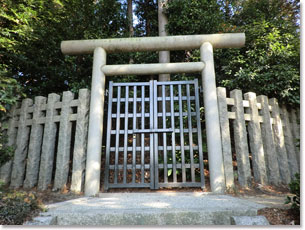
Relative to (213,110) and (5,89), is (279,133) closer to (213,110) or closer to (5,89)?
(213,110)

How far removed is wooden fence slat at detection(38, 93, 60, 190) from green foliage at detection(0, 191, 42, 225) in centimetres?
140

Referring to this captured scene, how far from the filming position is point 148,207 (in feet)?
7.93

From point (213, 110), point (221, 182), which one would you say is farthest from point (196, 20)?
point (221, 182)

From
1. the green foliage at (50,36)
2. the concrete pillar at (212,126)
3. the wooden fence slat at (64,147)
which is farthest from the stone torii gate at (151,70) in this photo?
the green foliage at (50,36)

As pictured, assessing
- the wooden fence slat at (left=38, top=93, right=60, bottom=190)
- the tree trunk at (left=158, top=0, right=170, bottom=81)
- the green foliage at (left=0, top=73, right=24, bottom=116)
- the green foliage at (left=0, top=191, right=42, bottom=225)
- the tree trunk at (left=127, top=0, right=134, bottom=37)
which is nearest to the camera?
the green foliage at (left=0, top=191, right=42, bottom=225)

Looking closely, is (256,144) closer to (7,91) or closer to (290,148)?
(290,148)

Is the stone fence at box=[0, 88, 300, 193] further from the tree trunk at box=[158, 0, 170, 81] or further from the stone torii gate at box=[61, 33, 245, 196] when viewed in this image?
the tree trunk at box=[158, 0, 170, 81]

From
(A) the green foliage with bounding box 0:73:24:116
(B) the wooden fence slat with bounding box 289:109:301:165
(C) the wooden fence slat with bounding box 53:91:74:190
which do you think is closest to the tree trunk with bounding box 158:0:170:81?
(C) the wooden fence slat with bounding box 53:91:74:190

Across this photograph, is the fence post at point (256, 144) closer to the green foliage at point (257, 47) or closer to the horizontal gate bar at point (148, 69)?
the green foliage at point (257, 47)

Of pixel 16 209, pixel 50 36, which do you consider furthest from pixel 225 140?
pixel 50 36

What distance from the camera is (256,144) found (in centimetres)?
394

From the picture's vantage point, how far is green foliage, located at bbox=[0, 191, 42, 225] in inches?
79.1

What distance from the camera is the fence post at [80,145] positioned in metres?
3.60

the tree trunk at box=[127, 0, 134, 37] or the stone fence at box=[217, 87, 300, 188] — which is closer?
the stone fence at box=[217, 87, 300, 188]
